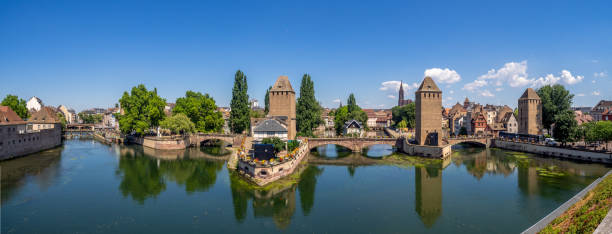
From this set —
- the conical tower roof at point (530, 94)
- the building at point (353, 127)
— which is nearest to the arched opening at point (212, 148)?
the building at point (353, 127)

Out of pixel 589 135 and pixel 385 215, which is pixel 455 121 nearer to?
pixel 589 135

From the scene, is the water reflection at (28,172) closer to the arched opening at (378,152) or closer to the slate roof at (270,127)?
the slate roof at (270,127)

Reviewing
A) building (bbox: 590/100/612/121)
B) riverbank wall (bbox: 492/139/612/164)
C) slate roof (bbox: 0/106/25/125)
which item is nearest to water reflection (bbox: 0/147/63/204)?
slate roof (bbox: 0/106/25/125)

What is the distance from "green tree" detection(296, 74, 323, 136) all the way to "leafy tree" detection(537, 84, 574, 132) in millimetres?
40682

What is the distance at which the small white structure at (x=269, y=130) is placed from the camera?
4044 cm

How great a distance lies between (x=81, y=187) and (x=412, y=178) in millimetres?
29833

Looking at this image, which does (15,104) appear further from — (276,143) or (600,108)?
(600,108)

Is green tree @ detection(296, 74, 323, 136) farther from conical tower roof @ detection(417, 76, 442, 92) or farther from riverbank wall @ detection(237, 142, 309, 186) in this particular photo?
riverbank wall @ detection(237, 142, 309, 186)

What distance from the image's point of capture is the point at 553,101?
51375 mm

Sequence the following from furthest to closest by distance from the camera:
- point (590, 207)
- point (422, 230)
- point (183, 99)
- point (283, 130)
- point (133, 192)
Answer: point (183, 99) → point (283, 130) → point (133, 192) → point (422, 230) → point (590, 207)

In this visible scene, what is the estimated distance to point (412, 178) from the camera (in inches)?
1156

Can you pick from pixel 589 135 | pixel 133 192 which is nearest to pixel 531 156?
pixel 589 135

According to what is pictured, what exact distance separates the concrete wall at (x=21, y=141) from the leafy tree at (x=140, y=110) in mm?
10324

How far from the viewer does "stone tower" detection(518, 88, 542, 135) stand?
166 ft
